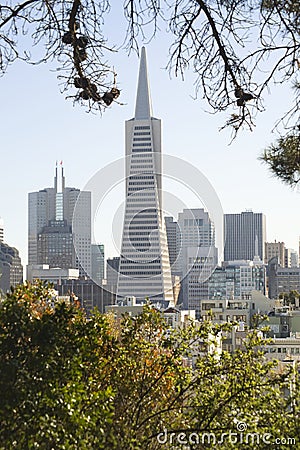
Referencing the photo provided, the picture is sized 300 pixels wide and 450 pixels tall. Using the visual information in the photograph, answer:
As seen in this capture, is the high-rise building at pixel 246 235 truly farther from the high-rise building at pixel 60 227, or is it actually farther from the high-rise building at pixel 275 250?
the high-rise building at pixel 60 227

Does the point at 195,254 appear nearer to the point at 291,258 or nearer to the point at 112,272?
the point at 112,272

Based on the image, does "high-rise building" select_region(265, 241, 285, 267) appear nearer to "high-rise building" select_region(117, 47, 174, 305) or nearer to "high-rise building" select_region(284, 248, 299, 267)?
"high-rise building" select_region(284, 248, 299, 267)

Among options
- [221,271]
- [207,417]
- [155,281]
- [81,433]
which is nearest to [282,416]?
[207,417]

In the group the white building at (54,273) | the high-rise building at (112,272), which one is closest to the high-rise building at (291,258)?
the high-rise building at (112,272)

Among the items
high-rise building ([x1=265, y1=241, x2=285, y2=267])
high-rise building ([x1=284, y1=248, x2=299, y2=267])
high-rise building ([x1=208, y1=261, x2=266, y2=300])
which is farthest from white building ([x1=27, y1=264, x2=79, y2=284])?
high-rise building ([x1=265, y1=241, x2=285, y2=267])

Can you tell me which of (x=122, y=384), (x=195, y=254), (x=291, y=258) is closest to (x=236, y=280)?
(x=195, y=254)

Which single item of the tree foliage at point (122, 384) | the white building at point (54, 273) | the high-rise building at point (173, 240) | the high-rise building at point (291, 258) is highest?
the high-rise building at point (173, 240)
